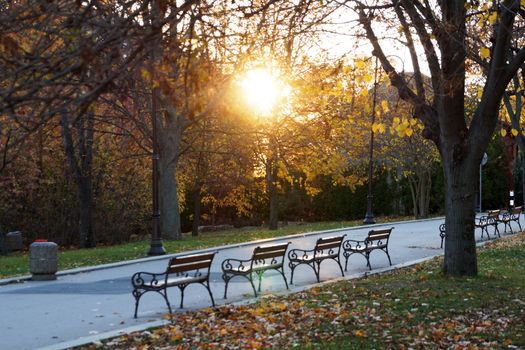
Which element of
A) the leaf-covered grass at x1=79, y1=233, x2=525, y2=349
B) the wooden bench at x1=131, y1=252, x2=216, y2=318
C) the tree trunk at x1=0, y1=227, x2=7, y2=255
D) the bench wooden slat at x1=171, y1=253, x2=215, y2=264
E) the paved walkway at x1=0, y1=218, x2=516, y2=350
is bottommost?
the leaf-covered grass at x1=79, y1=233, x2=525, y2=349

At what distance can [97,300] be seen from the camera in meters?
13.5

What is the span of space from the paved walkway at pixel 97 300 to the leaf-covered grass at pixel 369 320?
2.71ft

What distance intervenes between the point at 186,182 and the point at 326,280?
2202 cm

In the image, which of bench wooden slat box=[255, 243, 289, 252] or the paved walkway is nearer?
the paved walkway

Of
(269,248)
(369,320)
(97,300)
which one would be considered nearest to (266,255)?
(269,248)

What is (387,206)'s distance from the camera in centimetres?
4812

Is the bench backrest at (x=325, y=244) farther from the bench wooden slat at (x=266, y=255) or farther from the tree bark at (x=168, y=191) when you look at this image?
the tree bark at (x=168, y=191)

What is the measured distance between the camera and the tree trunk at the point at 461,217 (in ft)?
46.6

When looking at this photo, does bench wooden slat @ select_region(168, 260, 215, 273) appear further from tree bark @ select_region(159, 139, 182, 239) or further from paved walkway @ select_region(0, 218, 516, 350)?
tree bark @ select_region(159, 139, 182, 239)

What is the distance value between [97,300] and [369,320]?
5310 millimetres

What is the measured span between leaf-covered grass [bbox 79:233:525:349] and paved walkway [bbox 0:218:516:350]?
825 millimetres

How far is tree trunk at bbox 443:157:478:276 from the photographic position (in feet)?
46.6

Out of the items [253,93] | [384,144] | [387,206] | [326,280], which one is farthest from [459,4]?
[387,206]

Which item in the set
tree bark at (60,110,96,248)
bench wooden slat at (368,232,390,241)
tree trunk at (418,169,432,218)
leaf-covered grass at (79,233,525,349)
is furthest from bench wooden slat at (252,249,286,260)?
tree trunk at (418,169,432,218)
